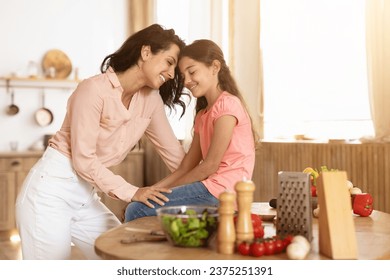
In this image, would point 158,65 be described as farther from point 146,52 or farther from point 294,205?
point 294,205

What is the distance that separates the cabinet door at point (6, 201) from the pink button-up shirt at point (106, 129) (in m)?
2.88

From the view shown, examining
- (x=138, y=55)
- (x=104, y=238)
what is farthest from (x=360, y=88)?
(x=104, y=238)

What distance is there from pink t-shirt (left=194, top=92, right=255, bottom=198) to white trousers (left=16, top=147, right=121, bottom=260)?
1.52 feet

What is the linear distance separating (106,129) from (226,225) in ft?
2.75

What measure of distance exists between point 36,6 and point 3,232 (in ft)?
6.88

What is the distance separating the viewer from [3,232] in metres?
4.79

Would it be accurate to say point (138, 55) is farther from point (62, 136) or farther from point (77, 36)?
point (77, 36)

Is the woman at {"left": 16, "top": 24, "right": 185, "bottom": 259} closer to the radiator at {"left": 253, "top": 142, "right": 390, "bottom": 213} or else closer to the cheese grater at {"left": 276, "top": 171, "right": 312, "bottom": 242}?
the cheese grater at {"left": 276, "top": 171, "right": 312, "bottom": 242}

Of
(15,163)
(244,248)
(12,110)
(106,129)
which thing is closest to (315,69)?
(106,129)

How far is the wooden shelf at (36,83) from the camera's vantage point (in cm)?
517

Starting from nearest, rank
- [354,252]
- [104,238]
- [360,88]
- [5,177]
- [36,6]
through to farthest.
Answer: [354,252] → [104,238] → [360,88] → [5,177] → [36,6]

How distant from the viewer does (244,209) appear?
1290 millimetres

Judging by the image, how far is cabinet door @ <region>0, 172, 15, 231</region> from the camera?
4.77 metres

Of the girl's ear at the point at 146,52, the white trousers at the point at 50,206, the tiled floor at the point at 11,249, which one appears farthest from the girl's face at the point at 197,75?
the tiled floor at the point at 11,249
